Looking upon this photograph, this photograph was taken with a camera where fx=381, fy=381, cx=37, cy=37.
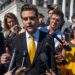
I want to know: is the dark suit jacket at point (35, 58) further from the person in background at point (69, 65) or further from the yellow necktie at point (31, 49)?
the person in background at point (69, 65)

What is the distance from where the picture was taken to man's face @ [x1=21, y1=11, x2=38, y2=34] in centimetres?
527

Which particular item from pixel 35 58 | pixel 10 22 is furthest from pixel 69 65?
pixel 10 22

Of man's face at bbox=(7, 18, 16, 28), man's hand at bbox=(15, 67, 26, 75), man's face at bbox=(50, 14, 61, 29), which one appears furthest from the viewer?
man's face at bbox=(7, 18, 16, 28)

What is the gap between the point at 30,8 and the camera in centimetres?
534

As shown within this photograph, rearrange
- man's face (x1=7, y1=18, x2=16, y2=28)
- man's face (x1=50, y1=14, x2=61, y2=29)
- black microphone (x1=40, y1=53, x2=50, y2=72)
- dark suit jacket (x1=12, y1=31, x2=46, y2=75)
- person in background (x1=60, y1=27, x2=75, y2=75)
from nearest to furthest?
black microphone (x1=40, y1=53, x2=50, y2=72), dark suit jacket (x1=12, y1=31, x2=46, y2=75), person in background (x1=60, y1=27, x2=75, y2=75), man's face (x1=50, y1=14, x2=61, y2=29), man's face (x1=7, y1=18, x2=16, y2=28)

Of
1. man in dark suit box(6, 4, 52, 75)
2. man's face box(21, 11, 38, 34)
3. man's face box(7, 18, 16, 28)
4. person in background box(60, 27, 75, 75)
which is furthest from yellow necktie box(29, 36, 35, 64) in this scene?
man's face box(7, 18, 16, 28)

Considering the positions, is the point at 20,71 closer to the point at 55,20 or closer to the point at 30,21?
the point at 30,21

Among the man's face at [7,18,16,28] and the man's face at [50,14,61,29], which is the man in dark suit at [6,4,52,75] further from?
the man's face at [7,18,16,28]

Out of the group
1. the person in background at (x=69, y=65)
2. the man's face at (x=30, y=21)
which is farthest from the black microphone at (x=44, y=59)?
the person in background at (x=69, y=65)

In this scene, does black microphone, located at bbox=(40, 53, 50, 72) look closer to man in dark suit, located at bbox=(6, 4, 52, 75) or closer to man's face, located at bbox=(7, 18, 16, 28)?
man in dark suit, located at bbox=(6, 4, 52, 75)

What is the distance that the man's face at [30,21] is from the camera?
5.27m

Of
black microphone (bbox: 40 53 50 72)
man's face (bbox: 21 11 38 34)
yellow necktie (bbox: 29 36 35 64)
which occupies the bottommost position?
black microphone (bbox: 40 53 50 72)

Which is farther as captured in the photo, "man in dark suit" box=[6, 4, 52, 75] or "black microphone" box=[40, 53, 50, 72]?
"man in dark suit" box=[6, 4, 52, 75]

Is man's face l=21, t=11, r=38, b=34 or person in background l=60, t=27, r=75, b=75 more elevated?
man's face l=21, t=11, r=38, b=34
